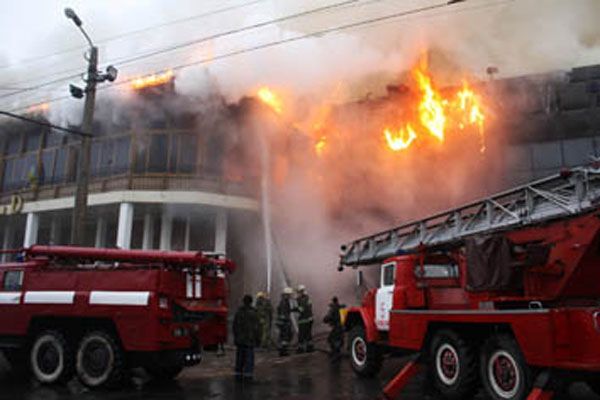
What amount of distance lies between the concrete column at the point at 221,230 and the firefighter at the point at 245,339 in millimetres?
10069

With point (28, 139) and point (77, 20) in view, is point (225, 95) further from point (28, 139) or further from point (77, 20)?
point (28, 139)

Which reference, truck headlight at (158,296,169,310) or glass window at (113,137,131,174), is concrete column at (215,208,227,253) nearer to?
glass window at (113,137,131,174)

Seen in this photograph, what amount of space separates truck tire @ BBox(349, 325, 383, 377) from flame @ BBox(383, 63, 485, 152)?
863 cm

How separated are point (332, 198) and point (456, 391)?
1188 cm

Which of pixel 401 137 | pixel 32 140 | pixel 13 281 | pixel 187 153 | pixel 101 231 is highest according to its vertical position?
pixel 32 140

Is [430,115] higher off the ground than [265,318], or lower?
higher

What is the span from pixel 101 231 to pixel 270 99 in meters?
9.89

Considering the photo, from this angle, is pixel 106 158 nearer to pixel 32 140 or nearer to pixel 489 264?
pixel 32 140

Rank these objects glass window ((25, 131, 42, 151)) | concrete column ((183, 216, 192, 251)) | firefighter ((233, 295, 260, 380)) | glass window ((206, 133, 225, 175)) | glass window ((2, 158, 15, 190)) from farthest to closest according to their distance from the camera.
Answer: glass window ((2, 158, 15, 190)) < glass window ((25, 131, 42, 151)) < concrete column ((183, 216, 192, 251)) < glass window ((206, 133, 225, 175)) < firefighter ((233, 295, 260, 380))

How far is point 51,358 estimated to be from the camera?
8.62 m

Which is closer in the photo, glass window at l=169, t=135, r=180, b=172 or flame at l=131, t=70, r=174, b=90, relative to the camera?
flame at l=131, t=70, r=174, b=90

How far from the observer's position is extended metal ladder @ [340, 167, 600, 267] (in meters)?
6.41

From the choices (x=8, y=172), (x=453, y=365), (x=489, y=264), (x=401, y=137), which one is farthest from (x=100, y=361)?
(x=8, y=172)

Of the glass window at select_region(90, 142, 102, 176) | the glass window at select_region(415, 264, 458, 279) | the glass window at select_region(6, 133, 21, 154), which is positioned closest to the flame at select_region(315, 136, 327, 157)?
the glass window at select_region(90, 142, 102, 176)
